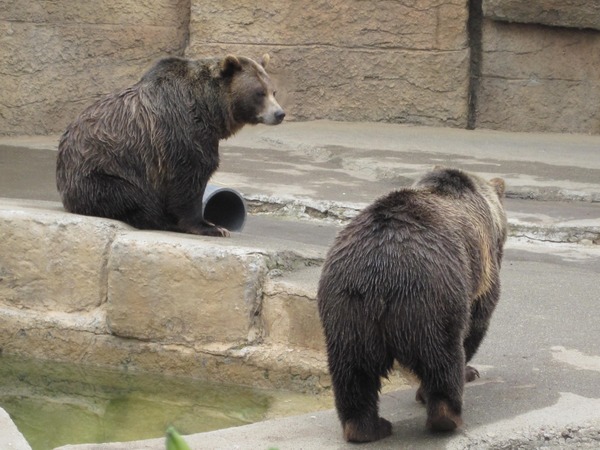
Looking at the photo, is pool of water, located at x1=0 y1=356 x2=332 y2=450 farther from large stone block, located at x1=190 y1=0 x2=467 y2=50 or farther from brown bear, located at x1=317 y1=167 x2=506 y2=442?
large stone block, located at x1=190 y1=0 x2=467 y2=50

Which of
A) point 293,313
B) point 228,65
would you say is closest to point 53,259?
point 293,313

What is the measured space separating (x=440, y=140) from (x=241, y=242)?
5.44m

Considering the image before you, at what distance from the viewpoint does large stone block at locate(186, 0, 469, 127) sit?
1230 cm

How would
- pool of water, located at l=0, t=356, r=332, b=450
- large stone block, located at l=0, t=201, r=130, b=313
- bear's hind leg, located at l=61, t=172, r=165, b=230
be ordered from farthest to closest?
bear's hind leg, located at l=61, t=172, r=165, b=230
large stone block, located at l=0, t=201, r=130, b=313
pool of water, located at l=0, t=356, r=332, b=450

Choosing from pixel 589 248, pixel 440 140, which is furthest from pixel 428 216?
pixel 440 140

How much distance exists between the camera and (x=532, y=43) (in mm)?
12258

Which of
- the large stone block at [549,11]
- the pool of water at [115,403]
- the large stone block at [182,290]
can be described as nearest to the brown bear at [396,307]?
the pool of water at [115,403]

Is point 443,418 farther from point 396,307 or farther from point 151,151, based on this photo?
point 151,151

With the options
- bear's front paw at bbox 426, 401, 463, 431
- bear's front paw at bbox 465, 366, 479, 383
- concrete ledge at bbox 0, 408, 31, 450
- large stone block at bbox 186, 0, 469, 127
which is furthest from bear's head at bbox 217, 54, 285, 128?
large stone block at bbox 186, 0, 469, 127

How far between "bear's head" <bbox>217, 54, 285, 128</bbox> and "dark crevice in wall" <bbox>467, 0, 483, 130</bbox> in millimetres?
5464

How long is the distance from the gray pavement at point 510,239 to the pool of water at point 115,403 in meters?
1.13

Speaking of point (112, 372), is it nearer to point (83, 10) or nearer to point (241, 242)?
point (241, 242)

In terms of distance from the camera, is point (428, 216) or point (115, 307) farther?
point (115, 307)

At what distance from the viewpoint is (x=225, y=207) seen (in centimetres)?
805
